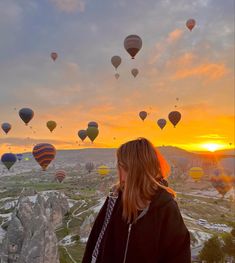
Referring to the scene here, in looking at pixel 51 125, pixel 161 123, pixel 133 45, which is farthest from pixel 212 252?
pixel 51 125

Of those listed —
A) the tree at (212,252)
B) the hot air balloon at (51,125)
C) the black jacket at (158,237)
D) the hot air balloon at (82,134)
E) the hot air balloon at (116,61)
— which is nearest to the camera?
the black jacket at (158,237)

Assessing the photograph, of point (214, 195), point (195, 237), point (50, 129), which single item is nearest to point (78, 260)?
point (195, 237)

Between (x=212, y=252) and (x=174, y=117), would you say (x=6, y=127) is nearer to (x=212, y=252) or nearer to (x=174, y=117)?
(x=174, y=117)

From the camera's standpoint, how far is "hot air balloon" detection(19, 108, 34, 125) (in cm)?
4409

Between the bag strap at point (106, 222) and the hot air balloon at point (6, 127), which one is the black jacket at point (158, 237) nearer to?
the bag strap at point (106, 222)

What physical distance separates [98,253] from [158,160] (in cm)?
115

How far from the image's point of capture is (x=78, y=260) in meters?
35.4

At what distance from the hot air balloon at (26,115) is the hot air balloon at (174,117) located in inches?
705

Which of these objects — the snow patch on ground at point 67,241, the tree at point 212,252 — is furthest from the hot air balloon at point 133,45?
the snow patch on ground at point 67,241

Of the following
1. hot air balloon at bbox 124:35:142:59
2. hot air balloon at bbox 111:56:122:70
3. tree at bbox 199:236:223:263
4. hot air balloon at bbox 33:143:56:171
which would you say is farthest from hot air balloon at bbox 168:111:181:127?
tree at bbox 199:236:223:263

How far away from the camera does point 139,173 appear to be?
344cm

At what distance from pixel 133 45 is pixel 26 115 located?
55.6 ft

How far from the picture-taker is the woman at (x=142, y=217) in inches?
131

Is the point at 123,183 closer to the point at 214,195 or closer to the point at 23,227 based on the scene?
the point at 23,227
